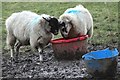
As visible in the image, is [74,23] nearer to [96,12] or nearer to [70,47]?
[70,47]

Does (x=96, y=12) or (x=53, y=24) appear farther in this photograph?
(x=96, y=12)

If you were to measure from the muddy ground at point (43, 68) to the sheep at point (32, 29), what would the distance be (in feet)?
1.07

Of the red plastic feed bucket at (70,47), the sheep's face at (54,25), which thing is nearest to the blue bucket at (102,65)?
the red plastic feed bucket at (70,47)

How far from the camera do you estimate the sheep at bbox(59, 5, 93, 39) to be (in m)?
9.70

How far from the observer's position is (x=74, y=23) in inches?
388

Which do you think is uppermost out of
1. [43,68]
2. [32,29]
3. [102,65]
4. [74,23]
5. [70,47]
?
[74,23]

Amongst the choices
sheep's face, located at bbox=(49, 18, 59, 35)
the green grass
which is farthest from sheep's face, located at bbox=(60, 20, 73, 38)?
the green grass

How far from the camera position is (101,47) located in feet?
35.6

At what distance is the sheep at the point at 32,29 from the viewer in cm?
964

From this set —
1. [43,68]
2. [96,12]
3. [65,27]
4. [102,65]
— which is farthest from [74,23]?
[96,12]

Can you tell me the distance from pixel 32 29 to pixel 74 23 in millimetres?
964

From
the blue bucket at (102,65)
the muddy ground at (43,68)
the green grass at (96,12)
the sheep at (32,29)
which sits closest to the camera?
A: the blue bucket at (102,65)

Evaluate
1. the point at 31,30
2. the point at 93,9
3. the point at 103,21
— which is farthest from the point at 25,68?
the point at 93,9

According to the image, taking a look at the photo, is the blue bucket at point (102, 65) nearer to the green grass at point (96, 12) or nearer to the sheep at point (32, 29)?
the sheep at point (32, 29)
